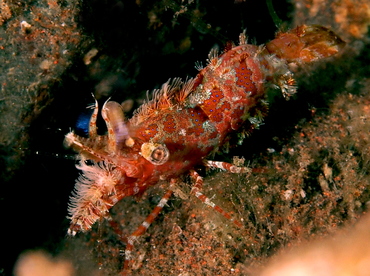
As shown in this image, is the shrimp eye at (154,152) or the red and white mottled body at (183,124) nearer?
the shrimp eye at (154,152)

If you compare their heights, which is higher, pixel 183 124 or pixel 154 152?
pixel 154 152

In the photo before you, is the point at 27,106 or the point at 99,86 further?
the point at 99,86

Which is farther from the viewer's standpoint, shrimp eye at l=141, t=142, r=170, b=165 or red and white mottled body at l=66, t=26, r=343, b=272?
red and white mottled body at l=66, t=26, r=343, b=272

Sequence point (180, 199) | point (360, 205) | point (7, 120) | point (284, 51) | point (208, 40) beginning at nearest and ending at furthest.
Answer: point (7, 120) → point (360, 205) → point (180, 199) → point (284, 51) → point (208, 40)

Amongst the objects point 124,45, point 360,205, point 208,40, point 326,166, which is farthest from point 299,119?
point 124,45

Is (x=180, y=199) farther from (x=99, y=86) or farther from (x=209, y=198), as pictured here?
(x=99, y=86)

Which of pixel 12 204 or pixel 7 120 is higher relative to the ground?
pixel 7 120

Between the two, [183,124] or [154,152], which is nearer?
[154,152]

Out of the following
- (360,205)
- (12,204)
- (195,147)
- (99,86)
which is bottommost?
(360,205)
